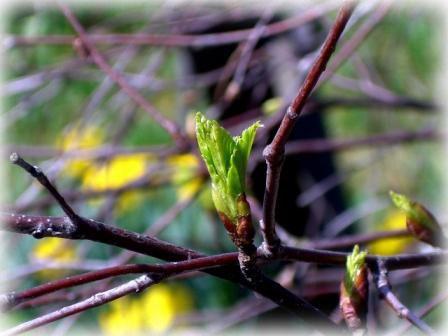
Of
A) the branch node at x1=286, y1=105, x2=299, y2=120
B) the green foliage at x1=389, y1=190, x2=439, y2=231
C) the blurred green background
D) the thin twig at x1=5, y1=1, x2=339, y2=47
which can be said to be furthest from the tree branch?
the branch node at x1=286, y1=105, x2=299, y2=120

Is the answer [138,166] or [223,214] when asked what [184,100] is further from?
[223,214]

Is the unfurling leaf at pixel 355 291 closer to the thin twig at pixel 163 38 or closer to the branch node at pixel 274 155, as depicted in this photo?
the branch node at pixel 274 155

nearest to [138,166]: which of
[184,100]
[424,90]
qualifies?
[184,100]

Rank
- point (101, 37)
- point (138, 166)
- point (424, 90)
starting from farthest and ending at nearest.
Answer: point (424, 90)
point (138, 166)
point (101, 37)

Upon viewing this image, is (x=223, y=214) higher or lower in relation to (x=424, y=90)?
lower

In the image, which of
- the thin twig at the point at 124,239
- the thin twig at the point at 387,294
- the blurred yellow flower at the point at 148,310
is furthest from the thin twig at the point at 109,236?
the blurred yellow flower at the point at 148,310

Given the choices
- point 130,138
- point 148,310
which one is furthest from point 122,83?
point 130,138

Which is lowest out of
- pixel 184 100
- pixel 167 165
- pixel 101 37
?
pixel 167 165
